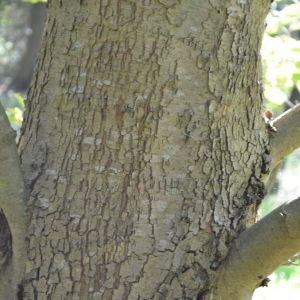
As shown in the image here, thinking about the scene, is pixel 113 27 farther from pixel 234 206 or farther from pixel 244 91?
pixel 234 206

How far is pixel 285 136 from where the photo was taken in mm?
1660

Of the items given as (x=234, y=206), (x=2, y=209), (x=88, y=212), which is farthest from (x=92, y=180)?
(x=234, y=206)

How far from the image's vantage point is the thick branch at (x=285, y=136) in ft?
5.41

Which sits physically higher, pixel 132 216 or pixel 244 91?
pixel 244 91

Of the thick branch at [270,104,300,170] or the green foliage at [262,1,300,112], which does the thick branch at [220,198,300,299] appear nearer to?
the thick branch at [270,104,300,170]

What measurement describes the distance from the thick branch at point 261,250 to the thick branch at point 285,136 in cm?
30

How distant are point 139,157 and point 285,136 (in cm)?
42

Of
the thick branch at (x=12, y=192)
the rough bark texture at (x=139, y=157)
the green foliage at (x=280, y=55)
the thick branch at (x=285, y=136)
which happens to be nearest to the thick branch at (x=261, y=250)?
the rough bark texture at (x=139, y=157)

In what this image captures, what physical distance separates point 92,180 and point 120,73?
0.80 ft

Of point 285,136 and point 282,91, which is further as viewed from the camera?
point 282,91

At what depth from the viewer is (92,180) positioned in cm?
146

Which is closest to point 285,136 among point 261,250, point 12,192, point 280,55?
point 261,250

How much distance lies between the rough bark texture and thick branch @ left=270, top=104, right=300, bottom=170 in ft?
0.54

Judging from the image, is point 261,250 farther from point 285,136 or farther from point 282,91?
point 282,91
